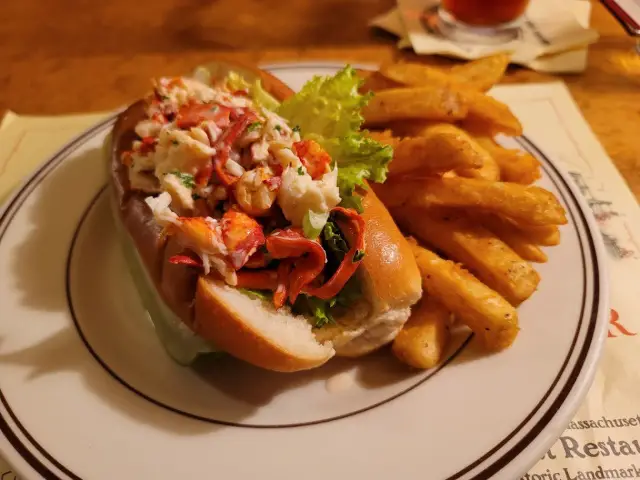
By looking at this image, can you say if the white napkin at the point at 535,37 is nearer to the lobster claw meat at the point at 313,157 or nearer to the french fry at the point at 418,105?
the french fry at the point at 418,105

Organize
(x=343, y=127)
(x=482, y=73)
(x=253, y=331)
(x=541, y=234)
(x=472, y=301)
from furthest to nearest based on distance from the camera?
(x=482, y=73)
(x=343, y=127)
(x=541, y=234)
(x=472, y=301)
(x=253, y=331)

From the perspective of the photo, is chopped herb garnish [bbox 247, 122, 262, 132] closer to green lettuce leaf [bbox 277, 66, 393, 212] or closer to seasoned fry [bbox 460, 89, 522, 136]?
green lettuce leaf [bbox 277, 66, 393, 212]

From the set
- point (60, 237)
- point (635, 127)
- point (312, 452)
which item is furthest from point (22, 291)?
point (635, 127)

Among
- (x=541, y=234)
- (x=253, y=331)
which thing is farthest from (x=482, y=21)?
(x=253, y=331)

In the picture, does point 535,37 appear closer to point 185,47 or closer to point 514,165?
point 514,165

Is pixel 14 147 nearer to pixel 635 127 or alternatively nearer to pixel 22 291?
pixel 22 291

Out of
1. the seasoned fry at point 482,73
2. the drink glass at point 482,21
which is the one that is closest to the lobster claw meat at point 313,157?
the seasoned fry at point 482,73
